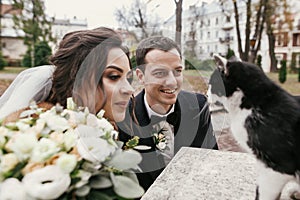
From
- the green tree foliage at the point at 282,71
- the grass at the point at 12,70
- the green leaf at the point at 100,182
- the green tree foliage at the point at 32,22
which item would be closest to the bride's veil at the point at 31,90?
the green leaf at the point at 100,182

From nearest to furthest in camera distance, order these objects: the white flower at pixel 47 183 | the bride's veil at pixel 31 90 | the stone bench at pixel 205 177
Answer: the white flower at pixel 47 183
the stone bench at pixel 205 177
the bride's veil at pixel 31 90

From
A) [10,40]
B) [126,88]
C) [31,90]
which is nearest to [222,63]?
[126,88]

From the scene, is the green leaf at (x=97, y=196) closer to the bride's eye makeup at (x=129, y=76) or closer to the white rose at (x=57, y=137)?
the white rose at (x=57, y=137)

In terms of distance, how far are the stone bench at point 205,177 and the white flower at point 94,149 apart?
22cm

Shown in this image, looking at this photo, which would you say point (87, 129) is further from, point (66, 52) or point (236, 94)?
point (66, 52)

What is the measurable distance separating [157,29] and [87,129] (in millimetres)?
310

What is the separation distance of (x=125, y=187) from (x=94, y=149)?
0.06 metres

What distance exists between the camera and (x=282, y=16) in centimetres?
79

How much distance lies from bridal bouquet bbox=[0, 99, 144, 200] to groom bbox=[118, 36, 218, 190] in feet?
0.58

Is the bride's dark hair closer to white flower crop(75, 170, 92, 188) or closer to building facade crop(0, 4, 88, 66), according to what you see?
white flower crop(75, 170, 92, 188)

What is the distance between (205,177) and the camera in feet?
2.21

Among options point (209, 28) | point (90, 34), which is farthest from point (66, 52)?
point (209, 28)

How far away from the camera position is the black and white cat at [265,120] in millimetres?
380

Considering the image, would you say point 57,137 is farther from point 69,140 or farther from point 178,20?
point 178,20
